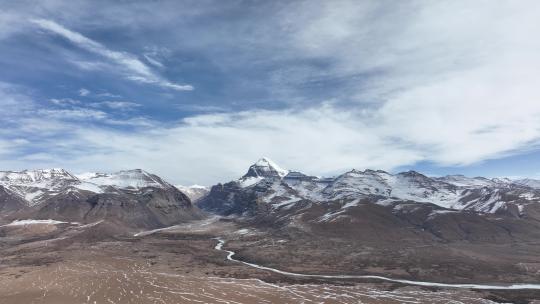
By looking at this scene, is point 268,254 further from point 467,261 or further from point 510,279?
point 510,279

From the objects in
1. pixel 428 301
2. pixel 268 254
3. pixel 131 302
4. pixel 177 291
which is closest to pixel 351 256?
pixel 268 254

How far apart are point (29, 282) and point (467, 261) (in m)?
143

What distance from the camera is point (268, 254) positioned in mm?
193000

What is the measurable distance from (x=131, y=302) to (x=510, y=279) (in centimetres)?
10646

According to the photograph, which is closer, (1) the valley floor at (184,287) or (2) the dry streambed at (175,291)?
(2) the dry streambed at (175,291)

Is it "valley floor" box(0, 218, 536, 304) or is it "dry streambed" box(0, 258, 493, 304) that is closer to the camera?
"dry streambed" box(0, 258, 493, 304)

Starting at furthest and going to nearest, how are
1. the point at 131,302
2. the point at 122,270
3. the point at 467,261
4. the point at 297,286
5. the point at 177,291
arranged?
the point at 467,261 → the point at 122,270 → the point at 297,286 → the point at 177,291 → the point at 131,302

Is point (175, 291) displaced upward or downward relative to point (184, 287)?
downward

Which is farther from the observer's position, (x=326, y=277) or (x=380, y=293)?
(x=326, y=277)

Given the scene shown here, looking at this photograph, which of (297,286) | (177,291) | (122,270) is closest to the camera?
(177,291)

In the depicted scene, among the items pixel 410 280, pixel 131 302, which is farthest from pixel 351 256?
pixel 131 302

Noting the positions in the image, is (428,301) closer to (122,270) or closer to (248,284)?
(248,284)

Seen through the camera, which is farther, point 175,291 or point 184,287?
point 184,287

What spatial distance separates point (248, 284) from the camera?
122 meters
